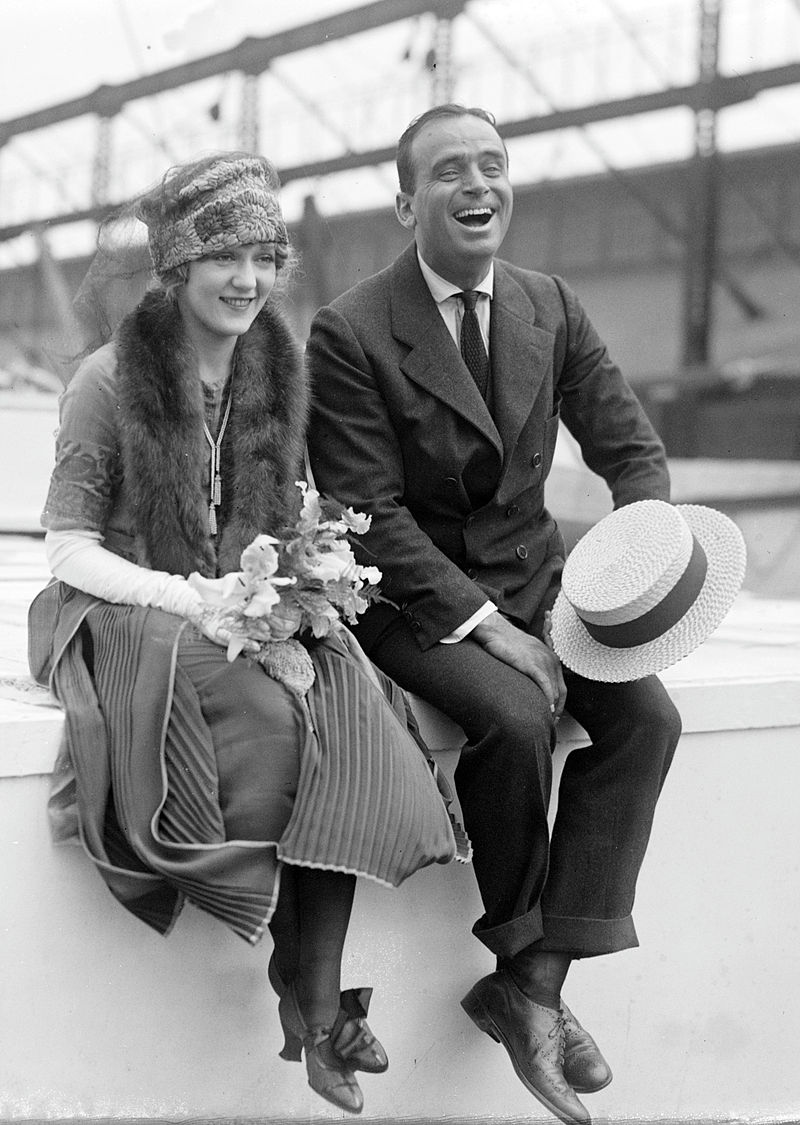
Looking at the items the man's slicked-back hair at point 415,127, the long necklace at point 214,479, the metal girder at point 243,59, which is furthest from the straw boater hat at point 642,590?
the metal girder at point 243,59

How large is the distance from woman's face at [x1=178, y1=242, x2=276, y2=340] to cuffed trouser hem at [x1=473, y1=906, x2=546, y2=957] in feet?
3.44

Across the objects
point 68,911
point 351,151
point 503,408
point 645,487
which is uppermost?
point 351,151

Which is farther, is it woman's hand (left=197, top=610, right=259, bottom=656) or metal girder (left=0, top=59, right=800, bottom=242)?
metal girder (left=0, top=59, right=800, bottom=242)

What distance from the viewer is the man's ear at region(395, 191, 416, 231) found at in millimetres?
2365

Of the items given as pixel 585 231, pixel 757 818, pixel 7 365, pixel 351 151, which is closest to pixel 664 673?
pixel 757 818

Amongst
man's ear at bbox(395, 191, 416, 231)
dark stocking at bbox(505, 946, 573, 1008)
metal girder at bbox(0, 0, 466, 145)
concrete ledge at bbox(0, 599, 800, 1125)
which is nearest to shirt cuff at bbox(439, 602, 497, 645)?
concrete ledge at bbox(0, 599, 800, 1125)

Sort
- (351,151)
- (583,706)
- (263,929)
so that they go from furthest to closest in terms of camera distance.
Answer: (351,151), (583,706), (263,929)

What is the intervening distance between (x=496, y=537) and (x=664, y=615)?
0.37 metres

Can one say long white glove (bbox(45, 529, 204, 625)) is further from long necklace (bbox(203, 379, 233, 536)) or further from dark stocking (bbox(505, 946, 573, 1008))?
dark stocking (bbox(505, 946, 573, 1008))

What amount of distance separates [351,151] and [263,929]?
549cm

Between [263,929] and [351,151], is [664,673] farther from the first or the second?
[351,151]

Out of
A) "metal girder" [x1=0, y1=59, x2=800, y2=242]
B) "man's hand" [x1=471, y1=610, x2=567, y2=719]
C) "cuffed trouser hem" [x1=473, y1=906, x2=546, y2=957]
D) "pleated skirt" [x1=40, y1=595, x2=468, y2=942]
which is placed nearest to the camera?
"pleated skirt" [x1=40, y1=595, x2=468, y2=942]

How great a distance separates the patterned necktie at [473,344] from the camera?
2.34 m

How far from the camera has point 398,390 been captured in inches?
89.0
